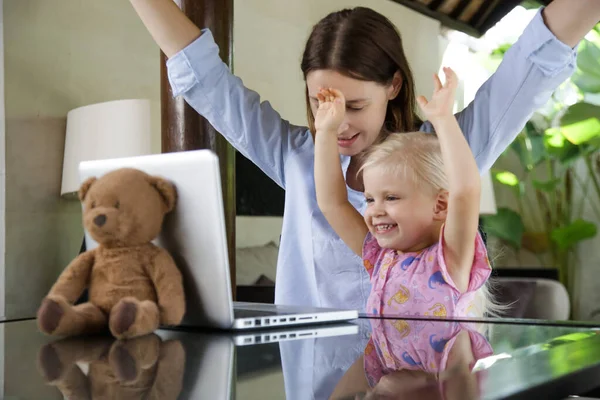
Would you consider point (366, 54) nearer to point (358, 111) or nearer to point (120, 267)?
point (358, 111)

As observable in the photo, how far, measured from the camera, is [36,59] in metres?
2.78

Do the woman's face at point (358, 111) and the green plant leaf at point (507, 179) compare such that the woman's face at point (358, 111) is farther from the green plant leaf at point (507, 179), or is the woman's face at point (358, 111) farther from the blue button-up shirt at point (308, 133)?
the green plant leaf at point (507, 179)

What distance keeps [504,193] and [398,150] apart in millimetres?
3497

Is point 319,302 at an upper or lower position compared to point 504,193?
lower

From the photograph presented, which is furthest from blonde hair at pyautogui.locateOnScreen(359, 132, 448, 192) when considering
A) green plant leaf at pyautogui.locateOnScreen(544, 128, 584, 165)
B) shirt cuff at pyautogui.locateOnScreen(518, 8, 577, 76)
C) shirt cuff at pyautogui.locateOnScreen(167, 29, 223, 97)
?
green plant leaf at pyautogui.locateOnScreen(544, 128, 584, 165)

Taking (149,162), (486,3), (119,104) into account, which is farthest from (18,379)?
(486,3)

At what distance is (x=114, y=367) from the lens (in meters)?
0.52

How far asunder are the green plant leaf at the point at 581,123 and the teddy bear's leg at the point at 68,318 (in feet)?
11.9

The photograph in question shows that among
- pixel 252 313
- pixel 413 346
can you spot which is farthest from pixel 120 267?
pixel 413 346

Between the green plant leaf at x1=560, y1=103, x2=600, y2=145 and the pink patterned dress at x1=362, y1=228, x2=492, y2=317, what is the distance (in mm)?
2974

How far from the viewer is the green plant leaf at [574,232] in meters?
3.96

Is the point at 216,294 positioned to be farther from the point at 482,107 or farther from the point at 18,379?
the point at 482,107

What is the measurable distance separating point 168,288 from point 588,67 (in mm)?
3641

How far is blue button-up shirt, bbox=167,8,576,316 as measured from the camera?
1279 millimetres
